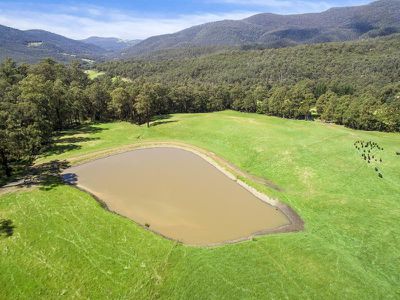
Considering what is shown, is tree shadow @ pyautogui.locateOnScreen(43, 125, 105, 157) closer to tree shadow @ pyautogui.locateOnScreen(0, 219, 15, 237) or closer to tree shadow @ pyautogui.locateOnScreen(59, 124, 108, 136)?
tree shadow @ pyautogui.locateOnScreen(59, 124, 108, 136)

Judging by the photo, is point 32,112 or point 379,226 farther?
point 32,112

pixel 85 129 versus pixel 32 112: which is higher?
pixel 32 112

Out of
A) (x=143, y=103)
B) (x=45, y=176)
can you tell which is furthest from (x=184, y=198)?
(x=143, y=103)

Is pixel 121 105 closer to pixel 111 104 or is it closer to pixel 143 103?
pixel 111 104

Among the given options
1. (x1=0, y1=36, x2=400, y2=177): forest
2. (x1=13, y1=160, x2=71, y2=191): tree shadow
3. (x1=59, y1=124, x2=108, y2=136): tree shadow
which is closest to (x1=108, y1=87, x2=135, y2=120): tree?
(x1=0, y1=36, x2=400, y2=177): forest

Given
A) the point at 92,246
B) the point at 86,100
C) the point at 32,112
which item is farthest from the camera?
the point at 86,100

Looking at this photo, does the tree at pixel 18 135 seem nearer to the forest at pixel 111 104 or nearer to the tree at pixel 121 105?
the forest at pixel 111 104

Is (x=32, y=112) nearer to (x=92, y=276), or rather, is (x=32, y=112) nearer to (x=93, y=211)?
(x=93, y=211)

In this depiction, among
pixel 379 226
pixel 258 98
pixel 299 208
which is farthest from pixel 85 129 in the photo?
pixel 258 98
